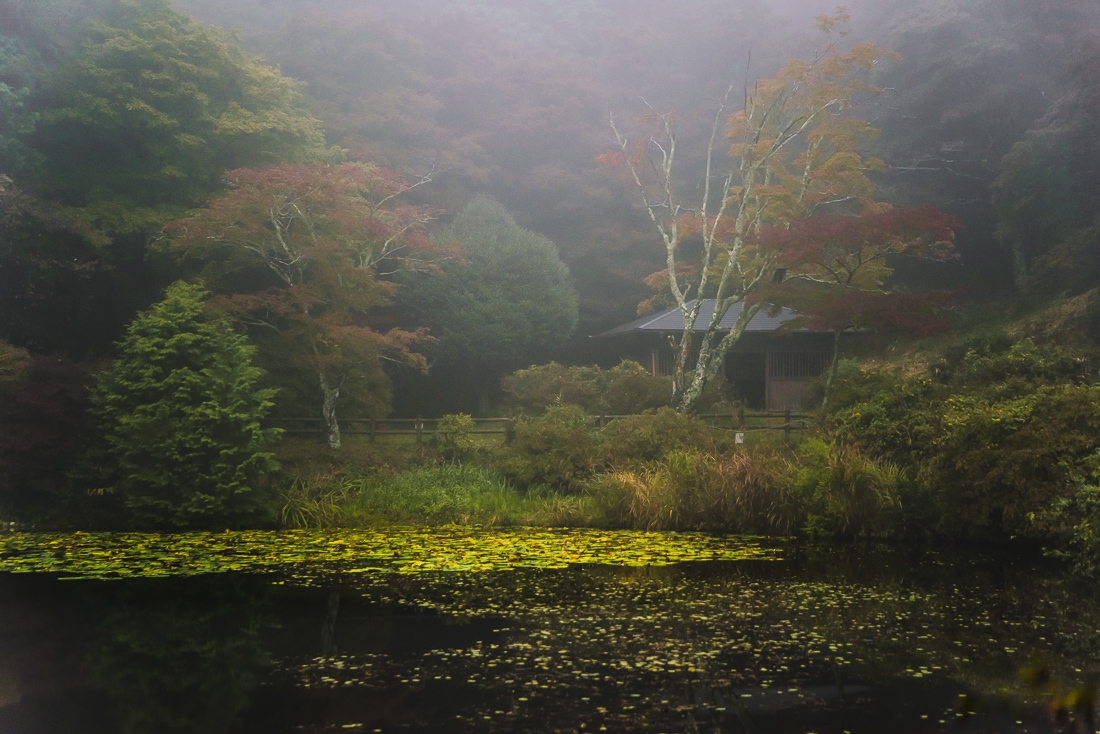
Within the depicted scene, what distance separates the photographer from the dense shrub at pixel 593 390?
1603 cm

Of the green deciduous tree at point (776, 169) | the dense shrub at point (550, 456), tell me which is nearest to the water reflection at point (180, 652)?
the dense shrub at point (550, 456)

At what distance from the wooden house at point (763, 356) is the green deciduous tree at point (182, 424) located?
37.4 feet

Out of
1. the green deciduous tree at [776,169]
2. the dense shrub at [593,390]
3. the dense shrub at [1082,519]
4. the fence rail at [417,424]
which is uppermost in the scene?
the green deciduous tree at [776,169]

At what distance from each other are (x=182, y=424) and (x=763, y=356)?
15.5 metres

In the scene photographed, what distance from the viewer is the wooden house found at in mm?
20875

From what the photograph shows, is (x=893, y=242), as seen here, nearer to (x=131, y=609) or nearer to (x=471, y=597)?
(x=471, y=597)

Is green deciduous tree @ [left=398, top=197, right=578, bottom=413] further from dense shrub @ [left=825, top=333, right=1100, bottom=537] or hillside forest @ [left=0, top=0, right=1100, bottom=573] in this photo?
dense shrub @ [left=825, top=333, right=1100, bottom=537]

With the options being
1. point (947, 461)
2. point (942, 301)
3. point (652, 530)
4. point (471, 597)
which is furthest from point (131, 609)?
point (942, 301)

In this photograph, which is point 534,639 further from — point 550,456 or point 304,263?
point 304,263

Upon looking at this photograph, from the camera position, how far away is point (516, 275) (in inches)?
860

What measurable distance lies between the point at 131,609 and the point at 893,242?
13.2 meters

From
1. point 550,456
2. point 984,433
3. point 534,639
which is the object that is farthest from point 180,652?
point 984,433

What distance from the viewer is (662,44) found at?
30156 mm

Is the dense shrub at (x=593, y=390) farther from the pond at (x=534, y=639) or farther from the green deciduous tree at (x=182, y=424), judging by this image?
the pond at (x=534, y=639)
